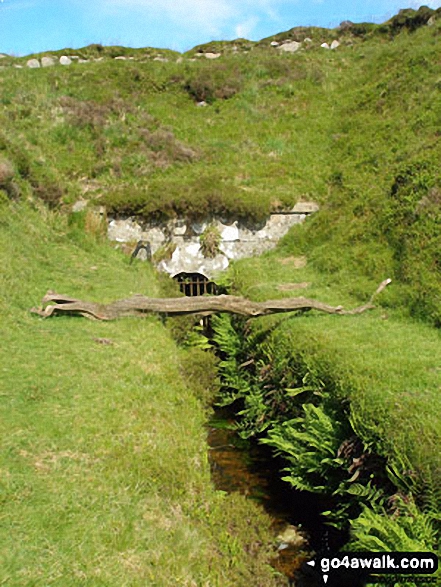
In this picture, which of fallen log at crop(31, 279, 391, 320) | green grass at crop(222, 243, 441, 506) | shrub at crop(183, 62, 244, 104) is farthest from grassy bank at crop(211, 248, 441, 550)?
shrub at crop(183, 62, 244, 104)

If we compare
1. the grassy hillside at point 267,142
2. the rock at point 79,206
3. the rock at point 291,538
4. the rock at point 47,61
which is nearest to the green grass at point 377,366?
the grassy hillside at point 267,142

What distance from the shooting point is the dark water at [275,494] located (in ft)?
20.5

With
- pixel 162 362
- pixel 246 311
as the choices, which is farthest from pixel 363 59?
pixel 162 362

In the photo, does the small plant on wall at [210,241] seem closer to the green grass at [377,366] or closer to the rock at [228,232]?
the rock at [228,232]

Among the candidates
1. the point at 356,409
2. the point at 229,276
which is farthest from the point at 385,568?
the point at 229,276

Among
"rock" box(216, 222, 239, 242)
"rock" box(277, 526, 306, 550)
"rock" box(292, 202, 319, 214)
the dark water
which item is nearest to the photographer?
the dark water

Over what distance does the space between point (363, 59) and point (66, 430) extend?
2268cm

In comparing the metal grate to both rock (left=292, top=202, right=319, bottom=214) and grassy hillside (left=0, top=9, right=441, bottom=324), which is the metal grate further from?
rock (left=292, top=202, right=319, bottom=214)

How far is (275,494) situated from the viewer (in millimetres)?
7715

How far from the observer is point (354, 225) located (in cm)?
1285

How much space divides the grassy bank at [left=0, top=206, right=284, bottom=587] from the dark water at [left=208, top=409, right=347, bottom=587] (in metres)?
0.48

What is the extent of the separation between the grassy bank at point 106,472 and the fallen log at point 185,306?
0.44 m

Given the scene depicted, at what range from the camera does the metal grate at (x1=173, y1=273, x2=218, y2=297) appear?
15.6 meters

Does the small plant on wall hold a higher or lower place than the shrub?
lower
